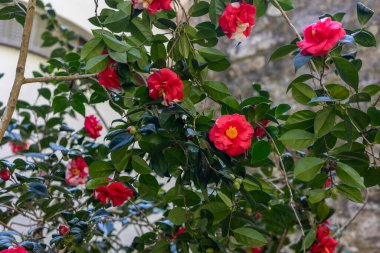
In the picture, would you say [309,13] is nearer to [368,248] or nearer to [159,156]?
[368,248]

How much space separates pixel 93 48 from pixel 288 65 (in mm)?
1833

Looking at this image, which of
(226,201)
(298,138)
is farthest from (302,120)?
(226,201)

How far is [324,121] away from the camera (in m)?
1.05

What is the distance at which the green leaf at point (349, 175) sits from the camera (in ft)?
3.44

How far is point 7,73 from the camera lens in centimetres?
247

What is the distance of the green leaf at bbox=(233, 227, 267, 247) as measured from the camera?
1151 mm

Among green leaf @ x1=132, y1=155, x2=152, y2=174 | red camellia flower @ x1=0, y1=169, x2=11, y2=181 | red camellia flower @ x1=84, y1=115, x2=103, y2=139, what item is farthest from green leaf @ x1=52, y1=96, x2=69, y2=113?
green leaf @ x1=132, y1=155, x2=152, y2=174

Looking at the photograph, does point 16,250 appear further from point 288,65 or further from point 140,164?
point 288,65

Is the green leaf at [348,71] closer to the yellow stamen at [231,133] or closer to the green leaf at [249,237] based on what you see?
the yellow stamen at [231,133]

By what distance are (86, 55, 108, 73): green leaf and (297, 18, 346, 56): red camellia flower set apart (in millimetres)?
449

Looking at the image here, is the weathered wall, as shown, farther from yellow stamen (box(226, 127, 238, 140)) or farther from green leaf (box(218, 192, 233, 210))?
yellow stamen (box(226, 127, 238, 140))

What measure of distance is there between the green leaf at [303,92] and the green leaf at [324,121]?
0.25ft

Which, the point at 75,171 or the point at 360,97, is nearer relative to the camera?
the point at 360,97

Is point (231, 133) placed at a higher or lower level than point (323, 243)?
higher
